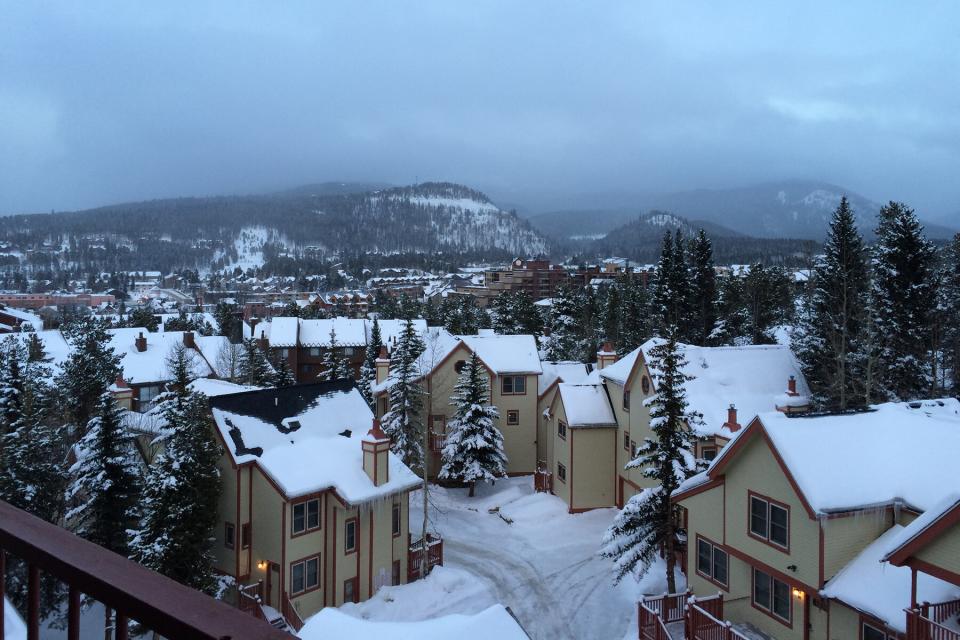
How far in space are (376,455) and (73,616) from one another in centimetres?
2228

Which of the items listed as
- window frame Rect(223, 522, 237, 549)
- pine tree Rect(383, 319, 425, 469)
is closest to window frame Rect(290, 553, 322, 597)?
window frame Rect(223, 522, 237, 549)

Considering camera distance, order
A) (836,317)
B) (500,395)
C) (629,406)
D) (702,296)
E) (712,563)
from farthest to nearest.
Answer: (702,296) → (500,395) → (836,317) → (629,406) → (712,563)

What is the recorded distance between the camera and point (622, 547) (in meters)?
21.0

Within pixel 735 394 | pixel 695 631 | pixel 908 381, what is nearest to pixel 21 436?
pixel 695 631

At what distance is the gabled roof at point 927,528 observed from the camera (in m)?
11.2

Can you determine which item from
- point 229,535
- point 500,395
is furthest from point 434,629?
point 500,395

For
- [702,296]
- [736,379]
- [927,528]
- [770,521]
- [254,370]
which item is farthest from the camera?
[702,296]

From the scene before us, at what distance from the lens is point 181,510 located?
19.3m

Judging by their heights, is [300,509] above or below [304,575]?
above

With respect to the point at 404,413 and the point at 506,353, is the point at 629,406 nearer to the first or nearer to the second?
the point at 506,353

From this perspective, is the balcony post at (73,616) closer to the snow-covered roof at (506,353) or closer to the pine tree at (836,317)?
the pine tree at (836,317)

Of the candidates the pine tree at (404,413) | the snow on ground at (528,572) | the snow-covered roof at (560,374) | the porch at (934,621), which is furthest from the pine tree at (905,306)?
the pine tree at (404,413)

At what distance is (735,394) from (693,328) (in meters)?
28.3

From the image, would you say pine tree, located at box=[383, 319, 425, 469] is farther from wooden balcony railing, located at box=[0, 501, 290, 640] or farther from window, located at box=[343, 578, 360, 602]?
wooden balcony railing, located at box=[0, 501, 290, 640]
